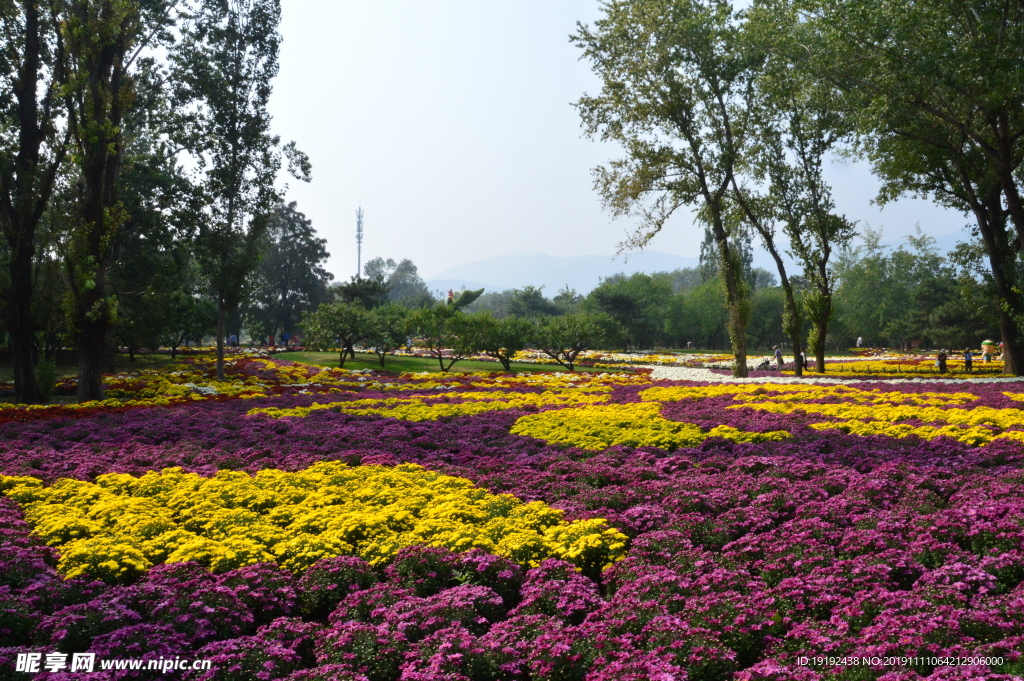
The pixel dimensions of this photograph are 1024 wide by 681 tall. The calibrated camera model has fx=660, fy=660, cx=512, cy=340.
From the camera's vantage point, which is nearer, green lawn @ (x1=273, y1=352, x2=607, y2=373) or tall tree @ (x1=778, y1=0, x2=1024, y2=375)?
tall tree @ (x1=778, y1=0, x2=1024, y2=375)

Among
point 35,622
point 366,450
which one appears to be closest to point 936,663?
point 35,622

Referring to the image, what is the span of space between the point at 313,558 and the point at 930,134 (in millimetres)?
25064

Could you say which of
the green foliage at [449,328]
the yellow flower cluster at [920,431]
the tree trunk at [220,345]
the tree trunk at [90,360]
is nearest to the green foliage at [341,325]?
the green foliage at [449,328]

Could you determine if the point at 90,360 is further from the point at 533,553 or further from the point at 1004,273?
the point at 1004,273

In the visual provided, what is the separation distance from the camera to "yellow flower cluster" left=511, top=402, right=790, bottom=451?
10625 mm

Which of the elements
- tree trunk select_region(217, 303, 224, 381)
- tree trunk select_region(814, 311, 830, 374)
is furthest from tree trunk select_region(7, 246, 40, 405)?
tree trunk select_region(814, 311, 830, 374)

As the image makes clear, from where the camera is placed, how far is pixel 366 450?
409 inches

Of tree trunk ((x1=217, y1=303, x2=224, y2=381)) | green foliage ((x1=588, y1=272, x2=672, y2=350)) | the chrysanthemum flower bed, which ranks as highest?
green foliage ((x1=588, y1=272, x2=672, y2=350))

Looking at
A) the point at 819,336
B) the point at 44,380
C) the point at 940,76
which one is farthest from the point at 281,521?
the point at 819,336

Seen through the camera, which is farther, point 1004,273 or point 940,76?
point 1004,273

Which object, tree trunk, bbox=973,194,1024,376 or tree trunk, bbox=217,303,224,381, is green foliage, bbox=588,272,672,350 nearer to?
tree trunk, bbox=973,194,1024,376

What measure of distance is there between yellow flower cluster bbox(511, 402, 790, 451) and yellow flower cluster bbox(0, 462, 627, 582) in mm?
3354

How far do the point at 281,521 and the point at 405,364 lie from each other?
31308 millimetres

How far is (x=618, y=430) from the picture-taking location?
11633 mm
